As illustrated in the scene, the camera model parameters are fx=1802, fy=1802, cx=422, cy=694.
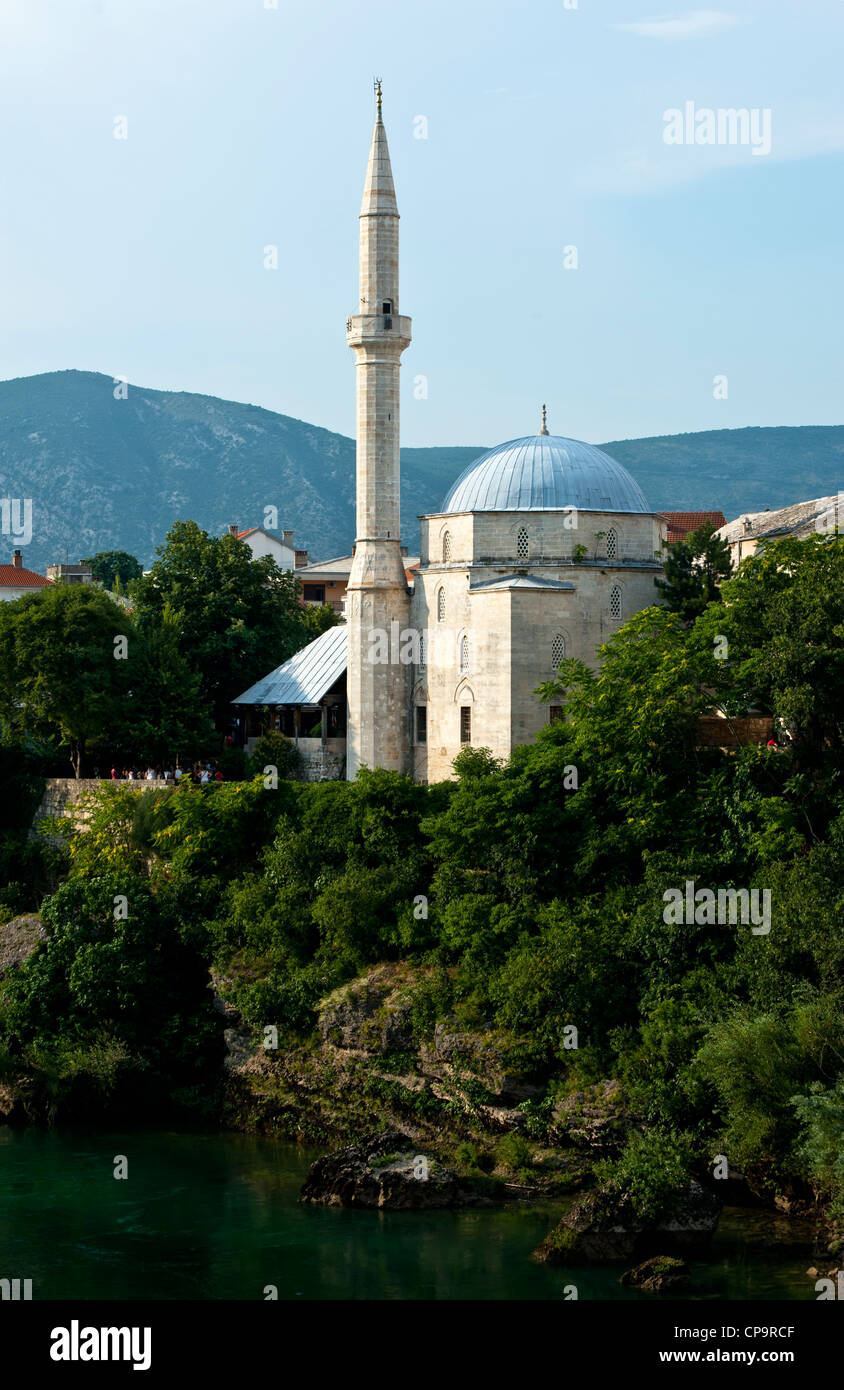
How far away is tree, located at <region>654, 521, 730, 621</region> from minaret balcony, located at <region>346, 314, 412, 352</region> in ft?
32.6

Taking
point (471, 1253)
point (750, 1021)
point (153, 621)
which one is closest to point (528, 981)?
point (750, 1021)

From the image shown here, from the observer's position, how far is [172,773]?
51.9m

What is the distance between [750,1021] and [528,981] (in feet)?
19.0

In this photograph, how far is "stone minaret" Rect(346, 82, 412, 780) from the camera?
168ft

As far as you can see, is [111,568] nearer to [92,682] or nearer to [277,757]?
[92,682]

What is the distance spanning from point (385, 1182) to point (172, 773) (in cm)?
1864

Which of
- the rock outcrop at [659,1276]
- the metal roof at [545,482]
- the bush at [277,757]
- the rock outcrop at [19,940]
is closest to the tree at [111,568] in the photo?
the bush at [277,757]

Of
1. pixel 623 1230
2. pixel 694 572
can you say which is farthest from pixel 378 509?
pixel 623 1230

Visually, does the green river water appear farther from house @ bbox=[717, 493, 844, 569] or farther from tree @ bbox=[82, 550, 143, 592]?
tree @ bbox=[82, 550, 143, 592]

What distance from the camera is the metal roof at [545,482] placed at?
4972 centimetres

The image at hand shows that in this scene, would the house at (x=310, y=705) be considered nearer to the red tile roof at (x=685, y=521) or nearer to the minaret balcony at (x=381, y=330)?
the minaret balcony at (x=381, y=330)

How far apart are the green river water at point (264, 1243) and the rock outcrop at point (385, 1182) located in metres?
0.45

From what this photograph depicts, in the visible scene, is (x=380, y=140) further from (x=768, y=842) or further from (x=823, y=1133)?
(x=823, y=1133)

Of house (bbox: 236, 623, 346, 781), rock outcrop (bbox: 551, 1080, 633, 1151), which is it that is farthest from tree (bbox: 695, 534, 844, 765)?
house (bbox: 236, 623, 346, 781)
